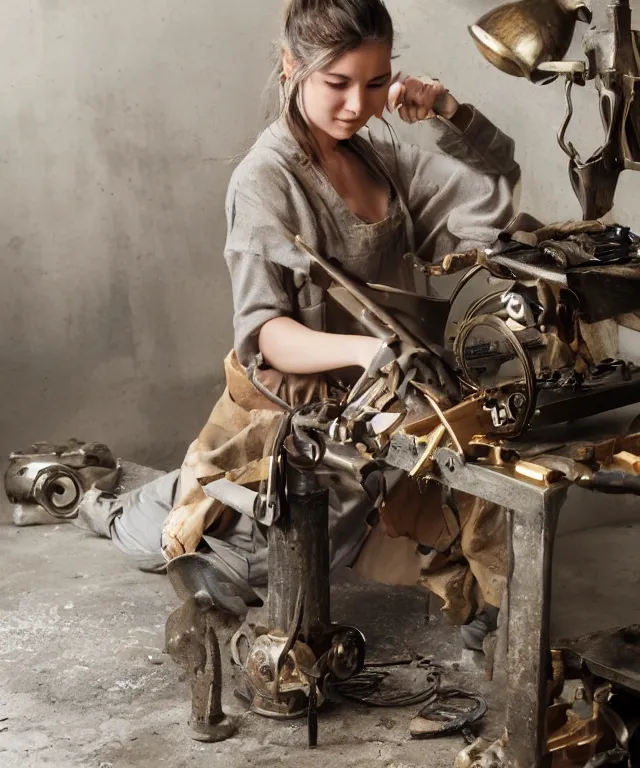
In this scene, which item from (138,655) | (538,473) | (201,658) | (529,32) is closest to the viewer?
(538,473)

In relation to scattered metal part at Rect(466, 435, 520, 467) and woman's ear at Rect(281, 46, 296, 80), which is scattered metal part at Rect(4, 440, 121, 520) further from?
scattered metal part at Rect(466, 435, 520, 467)

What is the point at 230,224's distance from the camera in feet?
9.34

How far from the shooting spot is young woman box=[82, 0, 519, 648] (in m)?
2.65

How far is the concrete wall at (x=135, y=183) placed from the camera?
3844 mm

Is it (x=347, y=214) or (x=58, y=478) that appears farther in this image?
(x=58, y=478)

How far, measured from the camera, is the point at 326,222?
9.18 ft

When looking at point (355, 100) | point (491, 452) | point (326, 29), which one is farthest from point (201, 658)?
point (326, 29)

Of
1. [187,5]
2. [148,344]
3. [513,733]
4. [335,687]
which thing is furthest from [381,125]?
[513,733]

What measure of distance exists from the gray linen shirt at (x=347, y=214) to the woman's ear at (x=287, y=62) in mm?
124

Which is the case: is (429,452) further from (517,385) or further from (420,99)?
(420,99)

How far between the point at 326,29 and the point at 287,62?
14 centimetres

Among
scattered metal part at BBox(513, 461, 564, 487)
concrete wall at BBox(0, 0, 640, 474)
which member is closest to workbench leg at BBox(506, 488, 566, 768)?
scattered metal part at BBox(513, 461, 564, 487)

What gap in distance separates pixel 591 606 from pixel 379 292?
141 centimetres

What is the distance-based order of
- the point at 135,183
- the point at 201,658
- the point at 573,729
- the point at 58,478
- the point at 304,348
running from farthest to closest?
the point at 135,183 < the point at 58,478 < the point at 304,348 < the point at 201,658 < the point at 573,729
